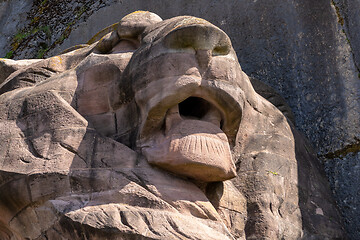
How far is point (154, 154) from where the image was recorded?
8.66 ft

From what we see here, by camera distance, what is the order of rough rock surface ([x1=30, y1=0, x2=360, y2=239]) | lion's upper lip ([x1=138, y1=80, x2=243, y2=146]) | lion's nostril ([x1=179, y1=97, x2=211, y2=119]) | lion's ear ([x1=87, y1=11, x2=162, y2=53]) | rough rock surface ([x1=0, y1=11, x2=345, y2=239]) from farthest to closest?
1. rough rock surface ([x1=30, y1=0, x2=360, y2=239])
2. lion's ear ([x1=87, y1=11, x2=162, y2=53])
3. lion's nostril ([x1=179, y1=97, x2=211, y2=119])
4. lion's upper lip ([x1=138, y1=80, x2=243, y2=146])
5. rough rock surface ([x1=0, y1=11, x2=345, y2=239])

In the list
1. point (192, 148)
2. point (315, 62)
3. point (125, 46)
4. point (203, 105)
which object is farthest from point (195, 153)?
point (315, 62)

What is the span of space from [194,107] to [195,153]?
0.97ft

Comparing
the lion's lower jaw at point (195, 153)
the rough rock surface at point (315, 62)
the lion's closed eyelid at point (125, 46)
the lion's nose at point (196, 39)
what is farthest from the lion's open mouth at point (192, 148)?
the rough rock surface at point (315, 62)

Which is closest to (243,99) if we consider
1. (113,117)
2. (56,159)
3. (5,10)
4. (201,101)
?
(201,101)

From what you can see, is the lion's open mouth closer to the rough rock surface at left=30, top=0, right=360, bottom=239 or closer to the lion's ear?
the lion's ear

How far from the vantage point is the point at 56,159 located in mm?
2652

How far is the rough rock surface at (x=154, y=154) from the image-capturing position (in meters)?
2.52

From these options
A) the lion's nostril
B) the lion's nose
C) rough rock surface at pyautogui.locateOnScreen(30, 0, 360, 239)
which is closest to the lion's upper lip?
the lion's nostril

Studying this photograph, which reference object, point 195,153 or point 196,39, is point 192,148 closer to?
point 195,153

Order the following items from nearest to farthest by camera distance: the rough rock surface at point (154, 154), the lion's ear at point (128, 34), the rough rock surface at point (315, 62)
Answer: the rough rock surface at point (154, 154) < the lion's ear at point (128, 34) < the rough rock surface at point (315, 62)

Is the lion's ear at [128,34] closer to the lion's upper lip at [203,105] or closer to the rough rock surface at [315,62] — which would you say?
the lion's upper lip at [203,105]

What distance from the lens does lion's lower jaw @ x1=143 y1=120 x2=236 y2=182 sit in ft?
8.43

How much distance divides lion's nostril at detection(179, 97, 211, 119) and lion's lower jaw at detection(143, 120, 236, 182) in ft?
0.35
